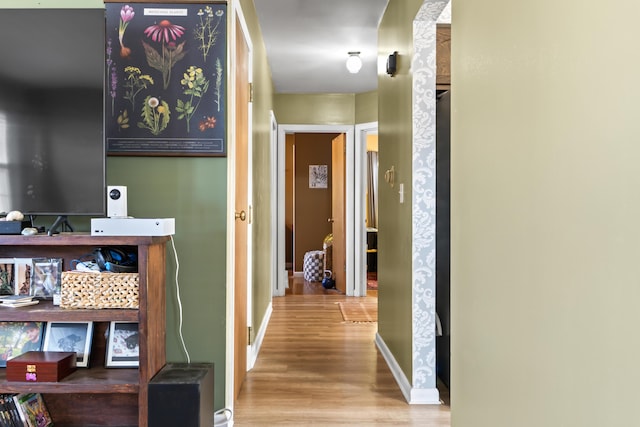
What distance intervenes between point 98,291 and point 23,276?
48 cm

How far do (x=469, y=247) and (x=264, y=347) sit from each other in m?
2.45

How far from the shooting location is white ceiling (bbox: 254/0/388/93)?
3.48 meters

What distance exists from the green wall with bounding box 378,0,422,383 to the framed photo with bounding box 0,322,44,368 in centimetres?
181

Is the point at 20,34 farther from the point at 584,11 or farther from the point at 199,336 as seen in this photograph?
the point at 584,11

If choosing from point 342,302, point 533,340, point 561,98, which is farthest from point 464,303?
point 342,302

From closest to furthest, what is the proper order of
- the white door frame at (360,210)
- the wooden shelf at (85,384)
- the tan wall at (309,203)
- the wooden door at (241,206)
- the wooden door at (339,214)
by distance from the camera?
the wooden shelf at (85,384) → the wooden door at (241,206) → the white door frame at (360,210) → the wooden door at (339,214) → the tan wall at (309,203)

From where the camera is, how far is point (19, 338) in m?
2.08

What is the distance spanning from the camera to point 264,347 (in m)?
3.75

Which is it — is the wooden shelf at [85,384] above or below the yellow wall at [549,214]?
below

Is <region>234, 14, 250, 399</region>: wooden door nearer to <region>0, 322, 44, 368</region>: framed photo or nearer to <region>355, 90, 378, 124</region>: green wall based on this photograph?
<region>0, 322, 44, 368</region>: framed photo

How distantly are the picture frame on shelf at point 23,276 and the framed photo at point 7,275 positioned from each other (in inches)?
0.8

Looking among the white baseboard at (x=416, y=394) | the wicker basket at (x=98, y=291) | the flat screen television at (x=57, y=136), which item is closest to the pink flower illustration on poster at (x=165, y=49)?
the flat screen television at (x=57, y=136)

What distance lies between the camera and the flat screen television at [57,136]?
1925 millimetres

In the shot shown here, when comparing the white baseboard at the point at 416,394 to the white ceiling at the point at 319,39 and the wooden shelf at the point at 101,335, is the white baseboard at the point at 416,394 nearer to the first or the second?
the wooden shelf at the point at 101,335
